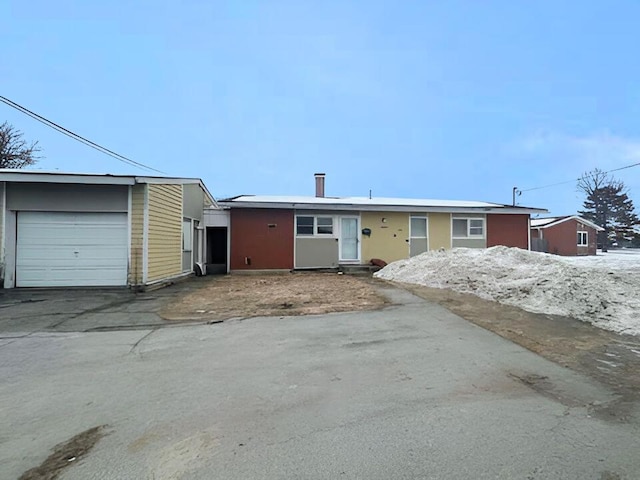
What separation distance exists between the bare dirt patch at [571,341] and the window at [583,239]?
32602mm

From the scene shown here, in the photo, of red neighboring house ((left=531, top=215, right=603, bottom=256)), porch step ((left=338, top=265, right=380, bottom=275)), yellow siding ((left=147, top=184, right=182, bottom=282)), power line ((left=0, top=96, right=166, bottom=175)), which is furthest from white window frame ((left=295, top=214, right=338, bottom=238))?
red neighboring house ((left=531, top=215, right=603, bottom=256))

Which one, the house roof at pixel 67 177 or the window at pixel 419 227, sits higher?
the house roof at pixel 67 177

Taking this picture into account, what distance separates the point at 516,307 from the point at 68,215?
40.6 feet

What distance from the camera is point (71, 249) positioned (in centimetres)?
1098

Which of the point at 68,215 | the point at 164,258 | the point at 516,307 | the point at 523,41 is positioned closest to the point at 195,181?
the point at 164,258

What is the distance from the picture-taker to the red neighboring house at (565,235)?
32.4m

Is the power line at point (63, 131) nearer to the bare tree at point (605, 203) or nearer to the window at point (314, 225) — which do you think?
the window at point (314, 225)

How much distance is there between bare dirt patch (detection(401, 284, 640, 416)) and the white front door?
831cm

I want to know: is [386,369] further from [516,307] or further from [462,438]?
[516,307]

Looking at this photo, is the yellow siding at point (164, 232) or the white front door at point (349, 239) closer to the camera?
the yellow siding at point (164, 232)

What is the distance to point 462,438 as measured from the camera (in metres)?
2.76

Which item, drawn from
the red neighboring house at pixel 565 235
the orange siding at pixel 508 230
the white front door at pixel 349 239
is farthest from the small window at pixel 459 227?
the red neighboring house at pixel 565 235

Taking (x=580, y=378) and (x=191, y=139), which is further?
(x=191, y=139)

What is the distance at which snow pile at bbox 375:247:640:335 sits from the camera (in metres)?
7.00
